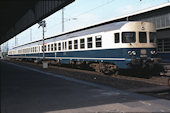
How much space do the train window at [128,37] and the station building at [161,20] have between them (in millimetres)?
13164

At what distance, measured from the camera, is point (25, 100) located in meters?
7.38

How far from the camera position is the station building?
83.2ft

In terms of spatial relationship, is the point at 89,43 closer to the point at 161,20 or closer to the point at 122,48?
the point at 122,48

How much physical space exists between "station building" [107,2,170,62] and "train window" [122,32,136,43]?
13.2m

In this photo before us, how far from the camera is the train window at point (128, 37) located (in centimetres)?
1293

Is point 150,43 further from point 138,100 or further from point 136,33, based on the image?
point 138,100

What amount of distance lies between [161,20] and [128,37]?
1537 centimetres

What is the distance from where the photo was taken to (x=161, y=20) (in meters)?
26.2

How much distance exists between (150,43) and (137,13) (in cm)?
1594

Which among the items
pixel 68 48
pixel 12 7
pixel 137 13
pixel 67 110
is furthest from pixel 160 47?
pixel 67 110

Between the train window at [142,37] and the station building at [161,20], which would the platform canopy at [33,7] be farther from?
the station building at [161,20]

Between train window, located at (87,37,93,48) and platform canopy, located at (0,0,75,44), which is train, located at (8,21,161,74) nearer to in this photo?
train window, located at (87,37,93,48)

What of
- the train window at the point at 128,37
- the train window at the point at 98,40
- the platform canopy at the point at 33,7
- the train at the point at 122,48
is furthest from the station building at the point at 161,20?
the platform canopy at the point at 33,7

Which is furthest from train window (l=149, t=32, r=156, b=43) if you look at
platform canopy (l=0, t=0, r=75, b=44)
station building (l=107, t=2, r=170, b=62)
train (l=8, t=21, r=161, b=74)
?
station building (l=107, t=2, r=170, b=62)
